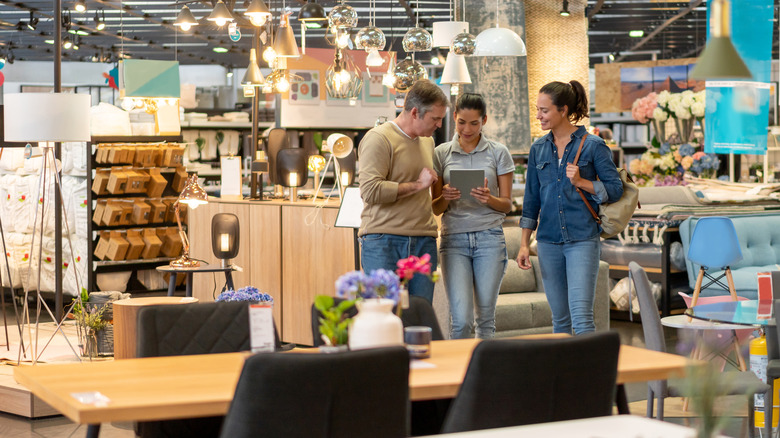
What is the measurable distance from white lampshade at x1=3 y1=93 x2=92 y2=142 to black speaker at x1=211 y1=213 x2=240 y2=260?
61.3 inches

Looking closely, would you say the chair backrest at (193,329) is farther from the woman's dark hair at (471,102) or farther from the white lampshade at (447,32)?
Result: the white lampshade at (447,32)

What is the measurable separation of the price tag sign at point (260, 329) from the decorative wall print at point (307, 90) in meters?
9.26

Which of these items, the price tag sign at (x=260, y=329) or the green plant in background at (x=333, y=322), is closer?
the green plant in background at (x=333, y=322)

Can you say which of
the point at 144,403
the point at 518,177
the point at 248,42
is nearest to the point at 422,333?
the point at 144,403

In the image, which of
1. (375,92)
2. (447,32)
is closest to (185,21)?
(447,32)

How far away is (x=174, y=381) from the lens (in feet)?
8.77

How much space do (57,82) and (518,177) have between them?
5.85m

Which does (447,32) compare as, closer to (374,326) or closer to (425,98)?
(425,98)

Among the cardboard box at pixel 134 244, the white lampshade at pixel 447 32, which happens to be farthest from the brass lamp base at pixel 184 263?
the cardboard box at pixel 134 244

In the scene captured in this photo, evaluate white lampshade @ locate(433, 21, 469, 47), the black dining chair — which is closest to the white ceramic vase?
the black dining chair

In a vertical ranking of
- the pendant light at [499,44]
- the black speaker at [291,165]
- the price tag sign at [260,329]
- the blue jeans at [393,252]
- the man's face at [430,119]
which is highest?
the pendant light at [499,44]

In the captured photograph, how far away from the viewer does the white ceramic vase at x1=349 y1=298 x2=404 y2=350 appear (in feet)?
9.12

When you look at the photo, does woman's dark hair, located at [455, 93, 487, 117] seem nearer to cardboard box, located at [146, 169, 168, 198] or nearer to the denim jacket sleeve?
the denim jacket sleeve

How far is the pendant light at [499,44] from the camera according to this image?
6.95 meters
